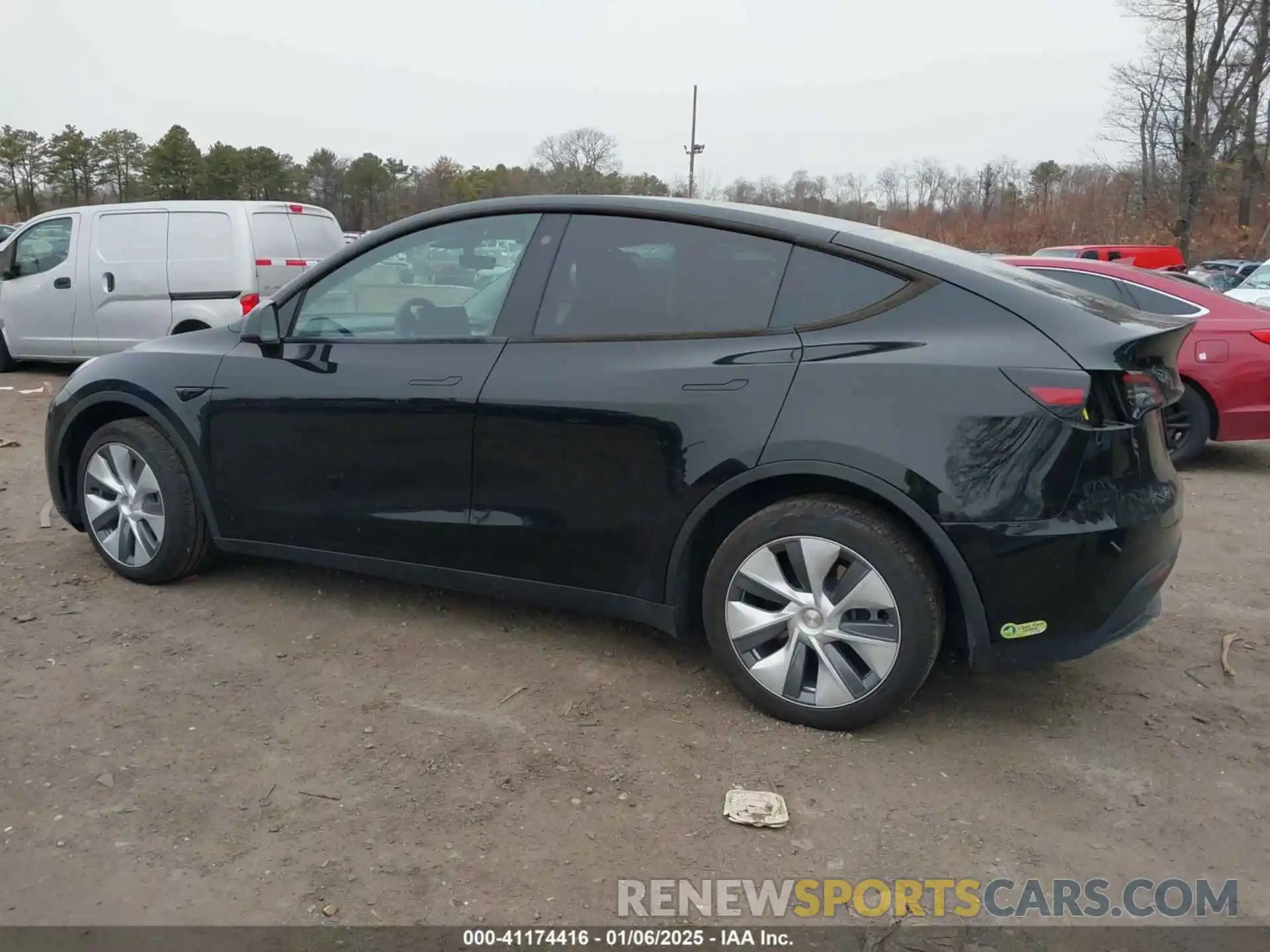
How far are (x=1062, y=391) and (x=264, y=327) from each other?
293 cm

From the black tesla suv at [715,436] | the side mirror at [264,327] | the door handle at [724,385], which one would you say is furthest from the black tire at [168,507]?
the door handle at [724,385]

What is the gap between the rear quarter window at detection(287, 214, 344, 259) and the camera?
32.5 feet

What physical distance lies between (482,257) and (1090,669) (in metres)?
2.70

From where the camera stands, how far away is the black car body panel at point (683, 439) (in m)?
2.94

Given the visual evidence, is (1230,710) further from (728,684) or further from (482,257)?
(482,257)

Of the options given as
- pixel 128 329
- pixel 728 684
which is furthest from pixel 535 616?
pixel 128 329

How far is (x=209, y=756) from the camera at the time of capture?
3.04 m

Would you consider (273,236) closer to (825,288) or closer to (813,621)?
(825,288)

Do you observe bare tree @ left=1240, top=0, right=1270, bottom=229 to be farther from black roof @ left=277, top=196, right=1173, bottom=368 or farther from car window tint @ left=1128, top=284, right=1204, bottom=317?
black roof @ left=277, top=196, right=1173, bottom=368

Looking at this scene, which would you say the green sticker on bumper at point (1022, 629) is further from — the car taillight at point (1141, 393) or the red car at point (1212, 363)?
the red car at point (1212, 363)

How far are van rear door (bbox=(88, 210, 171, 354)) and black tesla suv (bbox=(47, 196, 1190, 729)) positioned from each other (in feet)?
20.0

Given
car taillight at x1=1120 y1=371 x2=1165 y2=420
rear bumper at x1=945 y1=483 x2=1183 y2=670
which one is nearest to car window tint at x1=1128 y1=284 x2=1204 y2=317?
car taillight at x1=1120 y1=371 x2=1165 y2=420

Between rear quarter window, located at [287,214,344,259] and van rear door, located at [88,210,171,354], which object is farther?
rear quarter window, located at [287,214,344,259]
